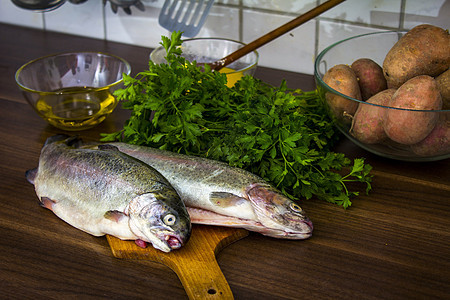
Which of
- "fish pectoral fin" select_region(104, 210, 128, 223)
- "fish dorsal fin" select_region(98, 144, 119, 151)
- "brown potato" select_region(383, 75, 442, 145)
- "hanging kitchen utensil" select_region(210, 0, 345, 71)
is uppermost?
"hanging kitchen utensil" select_region(210, 0, 345, 71)

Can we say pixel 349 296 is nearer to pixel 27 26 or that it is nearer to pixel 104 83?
pixel 104 83

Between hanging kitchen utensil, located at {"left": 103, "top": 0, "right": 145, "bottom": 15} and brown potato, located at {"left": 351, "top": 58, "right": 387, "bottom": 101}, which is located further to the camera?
hanging kitchen utensil, located at {"left": 103, "top": 0, "right": 145, "bottom": 15}

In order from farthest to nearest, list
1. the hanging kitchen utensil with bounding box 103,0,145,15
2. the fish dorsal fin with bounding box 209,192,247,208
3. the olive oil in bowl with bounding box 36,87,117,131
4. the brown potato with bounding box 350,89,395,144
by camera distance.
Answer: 1. the hanging kitchen utensil with bounding box 103,0,145,15
2. the olive oil in bowl with bounding box 36,87,117,131
3. the brown potato with bounding box 350,89,395,144
4. the fish dorsal fin with bounding box 209,192,247,208

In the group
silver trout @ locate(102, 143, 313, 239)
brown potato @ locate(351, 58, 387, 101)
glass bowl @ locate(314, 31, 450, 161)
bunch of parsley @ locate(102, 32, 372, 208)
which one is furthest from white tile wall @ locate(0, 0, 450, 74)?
silver trout @ locate(102, 143, 313, 239)

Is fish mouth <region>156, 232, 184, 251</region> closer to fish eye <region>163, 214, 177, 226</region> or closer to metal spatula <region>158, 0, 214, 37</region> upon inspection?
fish eye <region>163, 214, 177, 226</region>

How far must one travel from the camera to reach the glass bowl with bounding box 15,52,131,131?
120 centimetres

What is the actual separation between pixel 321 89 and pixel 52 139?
0.55 meters

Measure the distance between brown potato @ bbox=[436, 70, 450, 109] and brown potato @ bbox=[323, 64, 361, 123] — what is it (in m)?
0.15

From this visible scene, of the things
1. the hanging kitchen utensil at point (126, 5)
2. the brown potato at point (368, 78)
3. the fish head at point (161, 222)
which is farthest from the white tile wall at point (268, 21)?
Result: the fish head at point (161, 222)

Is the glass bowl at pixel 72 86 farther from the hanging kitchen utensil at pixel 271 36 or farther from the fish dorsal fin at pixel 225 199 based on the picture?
the fish dorsal fin at pixel 225 199

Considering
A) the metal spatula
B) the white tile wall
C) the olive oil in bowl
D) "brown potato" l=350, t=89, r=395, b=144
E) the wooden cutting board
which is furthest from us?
the metal spatula

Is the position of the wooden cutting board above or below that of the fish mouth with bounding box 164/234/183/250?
below

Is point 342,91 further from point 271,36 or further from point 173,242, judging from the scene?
point 173,242

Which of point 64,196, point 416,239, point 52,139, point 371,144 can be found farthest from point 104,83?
point 416,239
